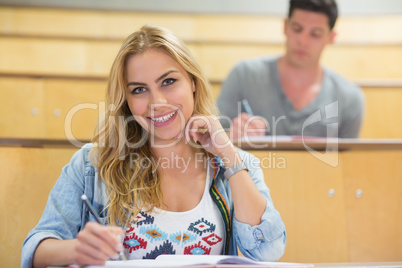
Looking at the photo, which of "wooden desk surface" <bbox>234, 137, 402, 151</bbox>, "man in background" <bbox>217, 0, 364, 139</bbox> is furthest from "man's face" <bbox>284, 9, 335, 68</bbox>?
"wooden desk surface" <bbox>234, 137, 402, 151</bbox>

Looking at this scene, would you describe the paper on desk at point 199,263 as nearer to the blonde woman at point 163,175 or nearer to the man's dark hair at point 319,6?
the blonde woman at point 163,175

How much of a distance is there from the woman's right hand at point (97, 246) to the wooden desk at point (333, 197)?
0.35 metres

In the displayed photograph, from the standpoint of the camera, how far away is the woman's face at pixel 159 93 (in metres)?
0.78

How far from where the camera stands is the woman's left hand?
0.78 metres

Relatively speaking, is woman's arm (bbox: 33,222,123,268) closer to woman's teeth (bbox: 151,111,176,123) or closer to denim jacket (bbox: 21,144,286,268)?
denim jacket (bbox: 21,144,286,268)

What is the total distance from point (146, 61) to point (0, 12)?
1570 millimetres

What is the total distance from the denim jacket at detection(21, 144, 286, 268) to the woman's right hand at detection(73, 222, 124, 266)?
122 mm

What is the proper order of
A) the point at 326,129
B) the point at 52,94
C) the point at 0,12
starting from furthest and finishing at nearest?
1. the point at 0,12
2. the point at 52,94
3. the point at 326,129

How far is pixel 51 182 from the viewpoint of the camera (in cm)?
88

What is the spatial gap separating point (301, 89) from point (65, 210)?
1.05 metres

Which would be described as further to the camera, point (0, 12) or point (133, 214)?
point (0, 12)

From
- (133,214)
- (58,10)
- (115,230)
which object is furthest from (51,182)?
(58,10)

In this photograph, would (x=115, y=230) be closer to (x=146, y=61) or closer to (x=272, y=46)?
(x=146, y=61)

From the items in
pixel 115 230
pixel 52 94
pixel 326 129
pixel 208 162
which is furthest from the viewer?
pixel 52 94
